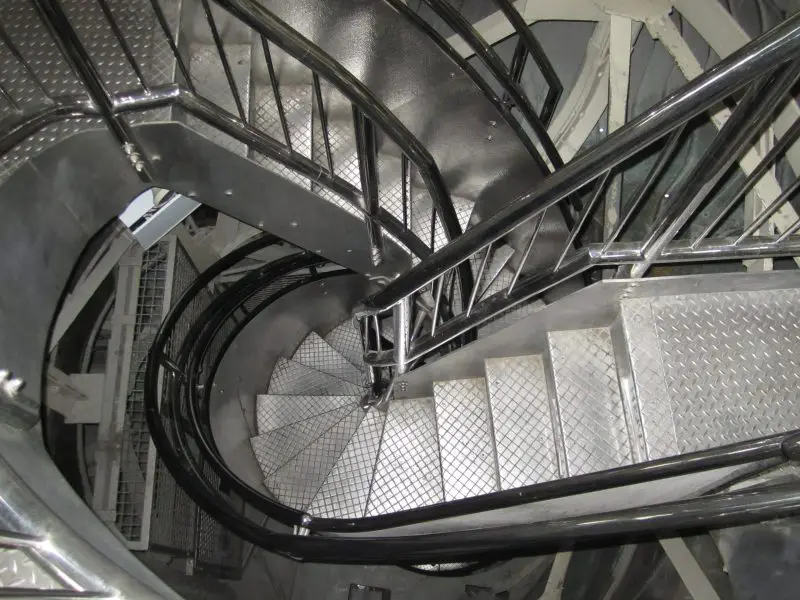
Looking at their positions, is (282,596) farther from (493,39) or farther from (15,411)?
(493,39)

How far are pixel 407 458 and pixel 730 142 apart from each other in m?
2.53

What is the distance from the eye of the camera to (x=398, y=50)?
8.05 feet

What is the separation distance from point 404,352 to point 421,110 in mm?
1217

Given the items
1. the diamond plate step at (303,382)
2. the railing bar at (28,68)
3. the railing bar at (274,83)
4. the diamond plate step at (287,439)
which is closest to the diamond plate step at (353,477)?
the diamond plate step at (287,439)

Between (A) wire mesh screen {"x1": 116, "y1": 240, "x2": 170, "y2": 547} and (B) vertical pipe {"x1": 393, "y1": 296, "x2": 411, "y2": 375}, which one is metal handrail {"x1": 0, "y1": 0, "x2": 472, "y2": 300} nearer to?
(B) vertical pipe {"x1": 393, "y1": 296, "x2": 411, "y2": 375}

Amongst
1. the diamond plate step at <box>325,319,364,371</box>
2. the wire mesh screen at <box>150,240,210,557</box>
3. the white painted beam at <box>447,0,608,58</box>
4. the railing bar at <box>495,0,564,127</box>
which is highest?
the white painted beam at <box>447,0,608,58</box>

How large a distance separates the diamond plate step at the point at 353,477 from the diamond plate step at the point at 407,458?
32cm

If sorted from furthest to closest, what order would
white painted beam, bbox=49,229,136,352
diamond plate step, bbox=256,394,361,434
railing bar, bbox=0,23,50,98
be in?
diamond plate step, bbox=256,394,361,434
white painted beam, bbox=49,229,136,352
railing bar, bbox=0,23,50,98

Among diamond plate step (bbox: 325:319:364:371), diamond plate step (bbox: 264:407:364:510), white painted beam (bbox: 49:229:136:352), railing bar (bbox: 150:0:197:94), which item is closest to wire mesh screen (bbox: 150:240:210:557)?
white painted beam (bbox: 49:229:136:352)

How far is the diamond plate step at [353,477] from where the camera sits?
384cm

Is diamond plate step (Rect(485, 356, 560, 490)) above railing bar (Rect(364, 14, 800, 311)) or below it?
below

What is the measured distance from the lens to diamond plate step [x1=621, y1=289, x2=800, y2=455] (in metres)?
2.17

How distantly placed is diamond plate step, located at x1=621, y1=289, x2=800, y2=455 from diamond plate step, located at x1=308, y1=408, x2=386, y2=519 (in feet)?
6.38

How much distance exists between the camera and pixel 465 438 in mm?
3062
